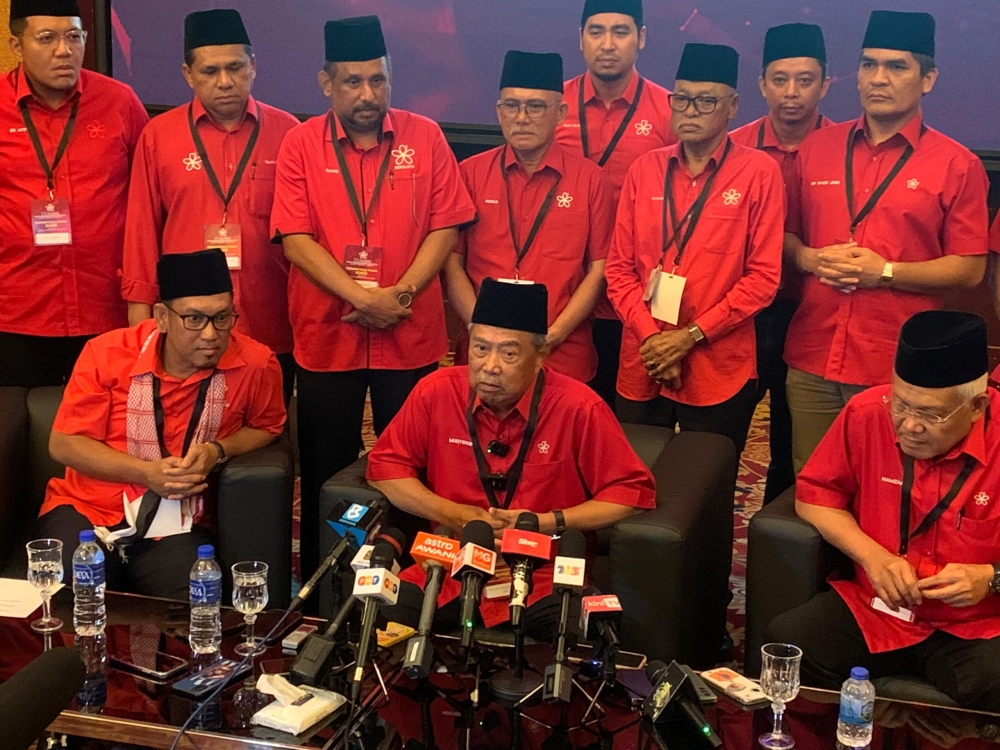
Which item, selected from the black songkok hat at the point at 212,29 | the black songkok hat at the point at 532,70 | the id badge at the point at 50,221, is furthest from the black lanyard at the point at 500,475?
the id badge at the point at 50,221

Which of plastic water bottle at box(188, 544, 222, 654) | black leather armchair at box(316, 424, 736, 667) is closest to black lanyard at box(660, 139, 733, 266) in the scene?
black leather armchair at box(316, 424, 736, 667)

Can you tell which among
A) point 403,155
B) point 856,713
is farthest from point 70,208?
point 856,713

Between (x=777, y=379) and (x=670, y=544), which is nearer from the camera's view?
(x=670, y=544)

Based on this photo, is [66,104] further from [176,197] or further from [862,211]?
[862,211]

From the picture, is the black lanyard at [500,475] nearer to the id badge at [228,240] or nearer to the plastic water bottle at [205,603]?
the plastic water bottle at [205,603]

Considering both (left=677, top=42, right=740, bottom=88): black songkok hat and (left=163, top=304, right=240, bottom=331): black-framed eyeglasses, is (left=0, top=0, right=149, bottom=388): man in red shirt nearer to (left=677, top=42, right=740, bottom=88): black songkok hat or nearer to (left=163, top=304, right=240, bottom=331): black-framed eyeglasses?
(left=163, top=304, right=240, bottom=331): black-framed eyeglasses

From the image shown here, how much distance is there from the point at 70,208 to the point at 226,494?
1.29 m

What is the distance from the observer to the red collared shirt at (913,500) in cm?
289

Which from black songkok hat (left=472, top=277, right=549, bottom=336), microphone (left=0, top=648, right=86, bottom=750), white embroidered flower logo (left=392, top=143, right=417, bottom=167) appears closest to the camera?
microphone (left=0, top=648, right=86, bottom=750)

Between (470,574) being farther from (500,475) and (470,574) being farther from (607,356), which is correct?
(607,356)

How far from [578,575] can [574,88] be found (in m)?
2.55

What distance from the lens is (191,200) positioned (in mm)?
4035

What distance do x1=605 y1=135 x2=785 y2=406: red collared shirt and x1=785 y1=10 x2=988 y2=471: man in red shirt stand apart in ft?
0.64

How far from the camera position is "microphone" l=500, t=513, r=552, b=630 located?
2.26m
